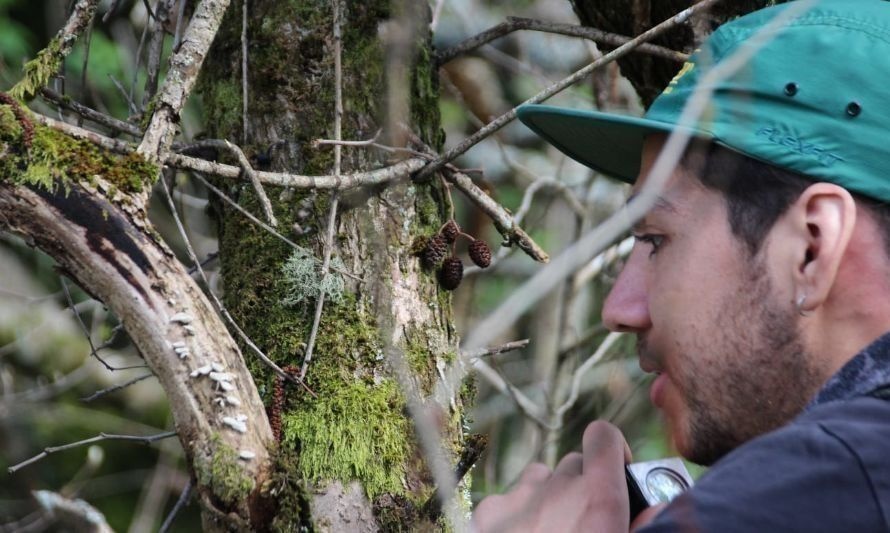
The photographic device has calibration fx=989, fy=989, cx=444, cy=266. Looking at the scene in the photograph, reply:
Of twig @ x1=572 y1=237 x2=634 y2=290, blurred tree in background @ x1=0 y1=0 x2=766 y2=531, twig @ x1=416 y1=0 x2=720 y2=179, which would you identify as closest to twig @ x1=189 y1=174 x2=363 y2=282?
blurred tree in background @ x1=0 y1=0 x2=766 y2=531

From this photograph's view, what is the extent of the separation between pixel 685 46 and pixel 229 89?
109 cm

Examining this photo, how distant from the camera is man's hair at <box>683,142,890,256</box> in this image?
126 cm

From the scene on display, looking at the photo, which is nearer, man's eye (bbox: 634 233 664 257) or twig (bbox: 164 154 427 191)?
man's eye (bbox: 634 233 664 257)

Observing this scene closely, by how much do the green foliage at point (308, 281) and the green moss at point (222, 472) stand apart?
40 cm

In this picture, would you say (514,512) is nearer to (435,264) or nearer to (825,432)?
(825,432)

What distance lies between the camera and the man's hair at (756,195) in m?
1.26

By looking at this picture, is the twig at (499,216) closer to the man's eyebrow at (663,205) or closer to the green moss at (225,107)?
the green moss at (225,107)

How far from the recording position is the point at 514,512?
1.08 meters

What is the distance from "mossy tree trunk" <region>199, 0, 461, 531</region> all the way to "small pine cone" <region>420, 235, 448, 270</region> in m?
0.03

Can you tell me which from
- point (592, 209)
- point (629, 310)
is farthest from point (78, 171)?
point (592, 209)

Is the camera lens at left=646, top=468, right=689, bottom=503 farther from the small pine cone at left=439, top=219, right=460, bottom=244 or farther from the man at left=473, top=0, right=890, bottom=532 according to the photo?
the small pine cone at left=439, top=219, right=460, bottom=244

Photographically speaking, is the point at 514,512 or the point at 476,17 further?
the point at 476,17

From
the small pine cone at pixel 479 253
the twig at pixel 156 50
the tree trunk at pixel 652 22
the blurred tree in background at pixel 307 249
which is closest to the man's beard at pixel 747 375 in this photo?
the blurred tree in background at pixel 307 249

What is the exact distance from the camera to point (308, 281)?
1.90m
